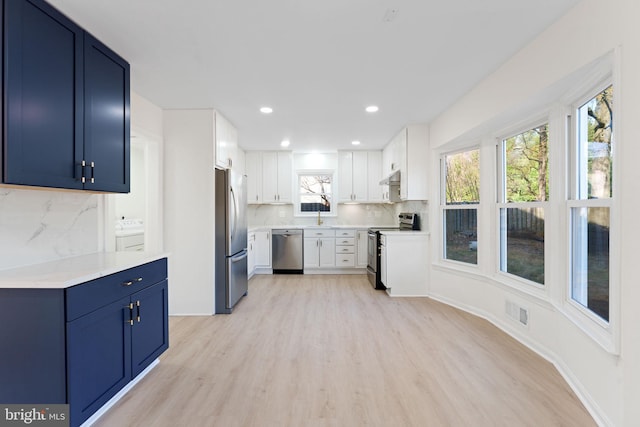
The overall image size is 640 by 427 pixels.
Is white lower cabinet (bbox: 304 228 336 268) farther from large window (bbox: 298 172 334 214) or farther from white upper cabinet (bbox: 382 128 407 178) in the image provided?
white upper cabinet (bbox: 382 128 407 178)

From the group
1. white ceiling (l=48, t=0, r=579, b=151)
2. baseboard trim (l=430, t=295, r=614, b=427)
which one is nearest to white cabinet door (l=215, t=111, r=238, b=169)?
white ceiling (l=48, t=0, r=579, b=151)

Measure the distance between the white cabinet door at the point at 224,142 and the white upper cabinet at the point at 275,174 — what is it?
1.78 m

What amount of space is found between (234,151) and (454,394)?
376 centimetres

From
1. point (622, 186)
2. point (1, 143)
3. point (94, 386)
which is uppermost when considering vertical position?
point (1, 143)

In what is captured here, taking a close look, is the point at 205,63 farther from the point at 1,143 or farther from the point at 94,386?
the point at 94,386

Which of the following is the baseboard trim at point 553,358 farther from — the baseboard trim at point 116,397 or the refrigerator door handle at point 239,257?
the baseboard trim at point 116,397

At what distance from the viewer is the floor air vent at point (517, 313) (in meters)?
2.80

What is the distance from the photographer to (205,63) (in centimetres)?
252

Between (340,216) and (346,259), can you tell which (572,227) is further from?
(340,216)

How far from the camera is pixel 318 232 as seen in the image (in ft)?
19.7

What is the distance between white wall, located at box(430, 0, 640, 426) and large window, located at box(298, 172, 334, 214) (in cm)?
332

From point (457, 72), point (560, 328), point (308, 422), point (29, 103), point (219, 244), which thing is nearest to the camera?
point (29, 103)

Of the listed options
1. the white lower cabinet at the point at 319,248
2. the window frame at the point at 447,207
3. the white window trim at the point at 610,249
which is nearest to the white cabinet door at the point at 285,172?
the white lower cabinet at the point at 319,248

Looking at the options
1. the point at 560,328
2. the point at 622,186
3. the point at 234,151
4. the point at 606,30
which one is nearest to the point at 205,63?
the point at 234,151
